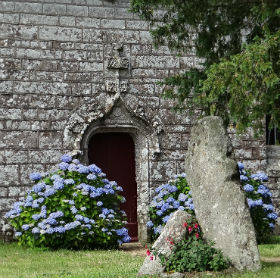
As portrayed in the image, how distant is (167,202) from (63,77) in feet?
9.18

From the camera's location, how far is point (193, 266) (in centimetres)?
578

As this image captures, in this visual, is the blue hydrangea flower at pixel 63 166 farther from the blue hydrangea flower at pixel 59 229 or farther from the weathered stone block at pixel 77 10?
the weathered stone block at pixel 77 10

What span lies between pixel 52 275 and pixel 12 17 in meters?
5.32

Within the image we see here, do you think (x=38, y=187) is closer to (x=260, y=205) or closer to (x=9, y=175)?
(x=9, y=175)

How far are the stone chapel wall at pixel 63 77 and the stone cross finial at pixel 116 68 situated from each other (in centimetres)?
6

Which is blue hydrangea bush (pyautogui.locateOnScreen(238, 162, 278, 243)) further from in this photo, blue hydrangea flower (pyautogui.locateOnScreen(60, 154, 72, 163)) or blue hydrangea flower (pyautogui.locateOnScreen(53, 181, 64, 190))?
blue hydrangea flower (pyautogui.locateOnScreen(53, 181, 64, 190))

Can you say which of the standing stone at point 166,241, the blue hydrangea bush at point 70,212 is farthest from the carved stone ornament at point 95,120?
the standing stone at point 166,241

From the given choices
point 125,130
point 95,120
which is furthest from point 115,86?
point 125,130

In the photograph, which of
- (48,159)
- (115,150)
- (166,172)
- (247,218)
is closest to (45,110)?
(48,159)

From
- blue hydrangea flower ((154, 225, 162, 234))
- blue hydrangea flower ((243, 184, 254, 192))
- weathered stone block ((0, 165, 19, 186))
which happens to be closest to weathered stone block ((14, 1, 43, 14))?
weathered stone block ((0, 165, 19, 186))

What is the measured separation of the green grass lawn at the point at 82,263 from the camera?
19.1ft

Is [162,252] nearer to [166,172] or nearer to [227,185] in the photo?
[227,185]

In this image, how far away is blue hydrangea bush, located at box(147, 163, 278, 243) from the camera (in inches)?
370

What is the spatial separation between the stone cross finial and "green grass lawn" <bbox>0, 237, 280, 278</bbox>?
2.95 meters
